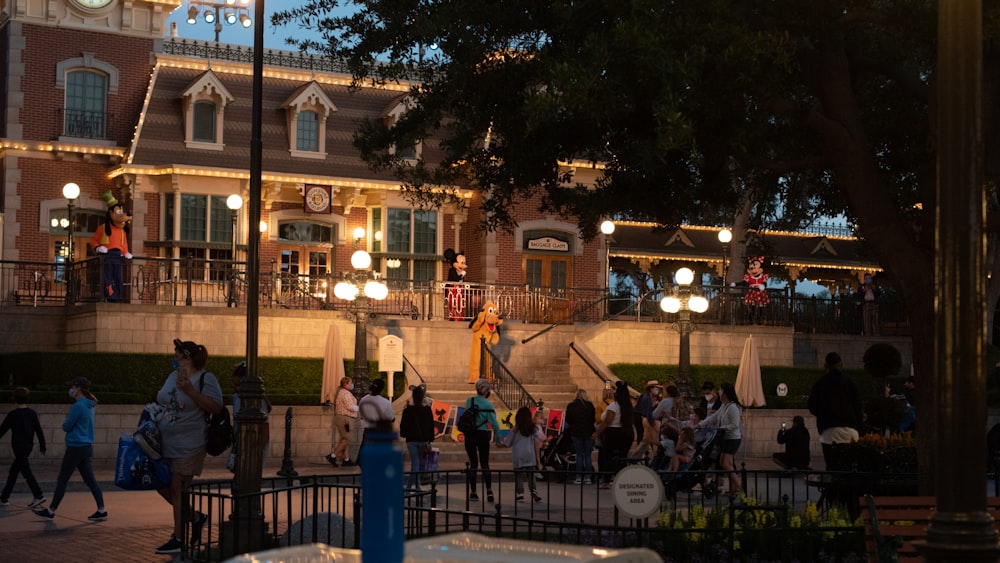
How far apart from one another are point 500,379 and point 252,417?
17582 millimetres

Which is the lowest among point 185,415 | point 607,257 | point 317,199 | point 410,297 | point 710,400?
point 710,400

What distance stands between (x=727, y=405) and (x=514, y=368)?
1304 centimetres

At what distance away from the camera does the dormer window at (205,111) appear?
120 ft

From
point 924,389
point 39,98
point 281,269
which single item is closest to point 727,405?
point 924,389

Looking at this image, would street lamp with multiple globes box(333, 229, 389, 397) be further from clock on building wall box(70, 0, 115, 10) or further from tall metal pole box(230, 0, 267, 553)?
tall metal pole box(230, 0, 267, 553)

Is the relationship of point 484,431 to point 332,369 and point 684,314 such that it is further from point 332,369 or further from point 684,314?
point 684,314

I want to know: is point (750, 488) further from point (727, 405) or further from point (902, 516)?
point (902, 516)

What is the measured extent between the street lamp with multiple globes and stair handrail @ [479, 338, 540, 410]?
2.73 m

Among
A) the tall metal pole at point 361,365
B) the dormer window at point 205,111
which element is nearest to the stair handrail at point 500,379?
the tall metal pole at point 361,365

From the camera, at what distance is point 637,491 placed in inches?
461

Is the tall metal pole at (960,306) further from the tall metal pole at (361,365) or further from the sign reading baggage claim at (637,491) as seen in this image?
the tall metal pole at (361,365)

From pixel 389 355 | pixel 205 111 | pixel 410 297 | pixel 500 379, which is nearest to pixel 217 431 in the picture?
pixel 389 355

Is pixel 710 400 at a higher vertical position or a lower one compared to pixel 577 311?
lower

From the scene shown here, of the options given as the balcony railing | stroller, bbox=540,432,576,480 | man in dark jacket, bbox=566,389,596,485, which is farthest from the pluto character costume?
man in dark jacket, bbox=566,389,596,485
